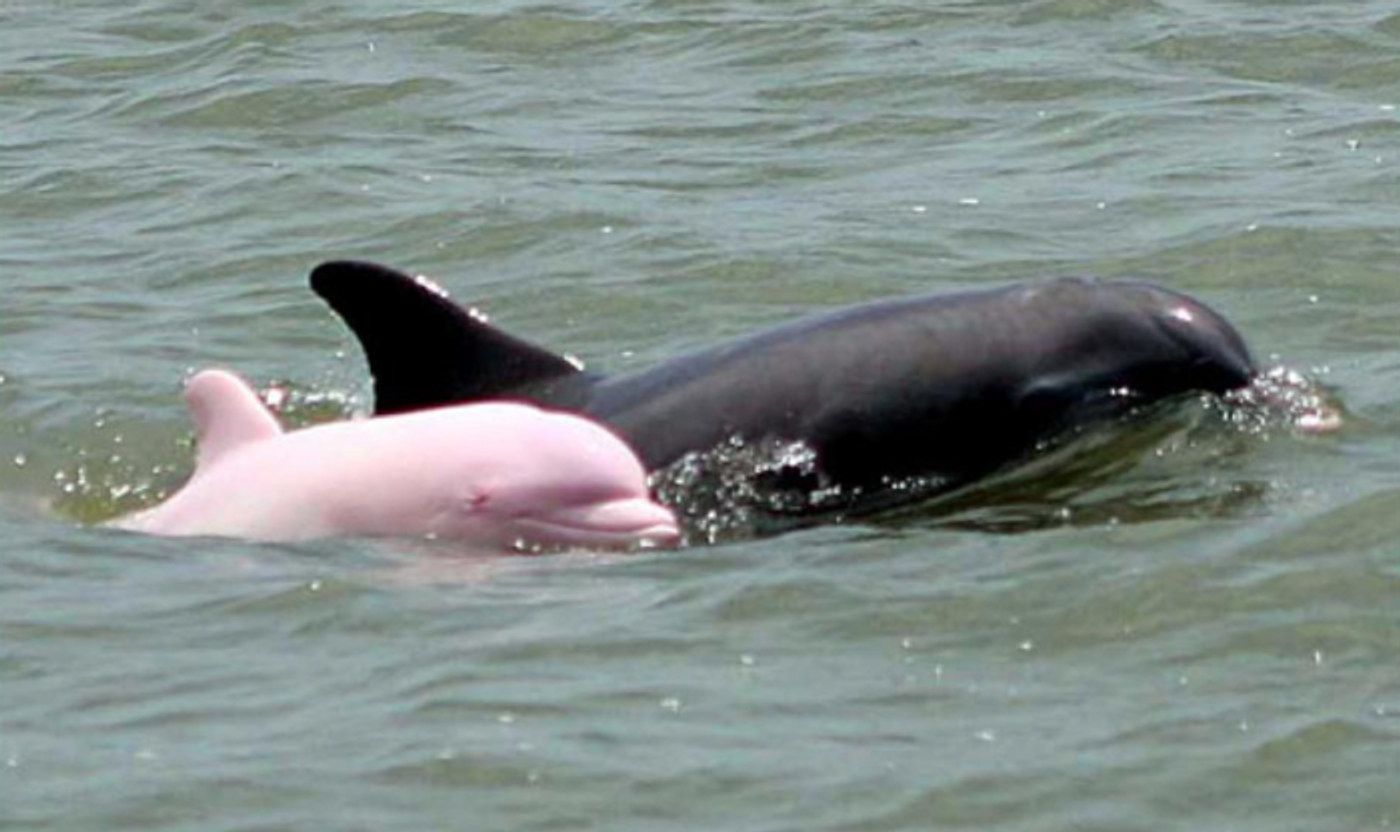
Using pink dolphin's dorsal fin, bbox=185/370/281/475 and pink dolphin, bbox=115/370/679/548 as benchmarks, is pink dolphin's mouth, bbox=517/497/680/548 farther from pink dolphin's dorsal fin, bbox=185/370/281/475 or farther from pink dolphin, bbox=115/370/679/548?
pink dolphin's dorsal fin, bbox=185/370/281/475

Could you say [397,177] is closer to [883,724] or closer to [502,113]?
[502,113]

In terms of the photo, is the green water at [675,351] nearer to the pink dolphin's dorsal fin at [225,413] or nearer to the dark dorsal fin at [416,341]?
the pink dolphin's dorsal fin at [225,413]

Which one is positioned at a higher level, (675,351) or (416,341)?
(416,341)

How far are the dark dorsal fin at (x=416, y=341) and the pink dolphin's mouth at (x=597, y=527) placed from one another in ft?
2.54

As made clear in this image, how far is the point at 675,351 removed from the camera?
13.5m

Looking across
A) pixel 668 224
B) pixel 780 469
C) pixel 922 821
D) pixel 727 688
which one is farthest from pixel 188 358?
pixel 922 821

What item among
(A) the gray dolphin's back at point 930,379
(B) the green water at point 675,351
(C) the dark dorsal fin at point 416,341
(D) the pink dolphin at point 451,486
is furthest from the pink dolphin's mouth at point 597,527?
(C) the dark dorsal fin at point 416,341

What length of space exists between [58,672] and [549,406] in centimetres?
203

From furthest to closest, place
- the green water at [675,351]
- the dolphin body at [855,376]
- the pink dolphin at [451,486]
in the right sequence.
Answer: the dolphin body at [855,376] < the pink dolphin at [451,486] < the green water at [675,351]

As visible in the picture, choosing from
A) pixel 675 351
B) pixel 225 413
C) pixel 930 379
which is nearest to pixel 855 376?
pixel 930 379

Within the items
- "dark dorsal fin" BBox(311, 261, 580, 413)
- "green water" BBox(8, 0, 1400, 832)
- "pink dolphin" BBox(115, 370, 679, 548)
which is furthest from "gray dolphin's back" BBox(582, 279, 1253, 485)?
"pink dolphin" BBox(115, 370, 679, 548)

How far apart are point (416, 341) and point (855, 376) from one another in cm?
122

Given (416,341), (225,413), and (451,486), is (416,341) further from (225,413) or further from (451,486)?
(451,486)

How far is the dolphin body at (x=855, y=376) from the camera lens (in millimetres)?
11188
